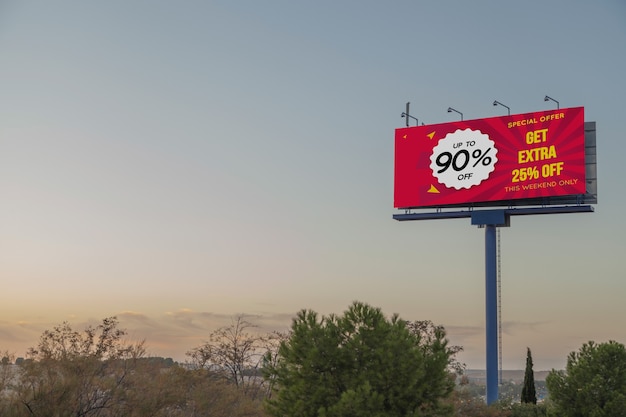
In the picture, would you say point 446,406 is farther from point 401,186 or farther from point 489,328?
point 401,186

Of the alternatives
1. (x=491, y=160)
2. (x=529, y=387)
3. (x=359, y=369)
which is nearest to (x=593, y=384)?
(x=529, y=387)

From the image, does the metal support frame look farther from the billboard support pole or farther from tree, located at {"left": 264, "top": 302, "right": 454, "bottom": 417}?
tree, located at {"left": 264, "top": 302, "right": 454, "bottom": 417}

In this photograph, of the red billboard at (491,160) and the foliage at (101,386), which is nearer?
the foliage at (101,386)

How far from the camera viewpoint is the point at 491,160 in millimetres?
44156

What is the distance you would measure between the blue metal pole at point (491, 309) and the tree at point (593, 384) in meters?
5.19

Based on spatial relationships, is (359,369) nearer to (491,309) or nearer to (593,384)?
(593,384)

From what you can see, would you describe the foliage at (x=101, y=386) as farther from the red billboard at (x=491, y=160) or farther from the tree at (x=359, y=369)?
the red billboard at (x=491, y=160)

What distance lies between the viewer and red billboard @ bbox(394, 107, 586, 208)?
4212 centimetres

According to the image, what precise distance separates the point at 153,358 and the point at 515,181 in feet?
68.8

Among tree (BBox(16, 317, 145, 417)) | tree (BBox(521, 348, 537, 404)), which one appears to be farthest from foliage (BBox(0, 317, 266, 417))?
tree (BBox(521, 348, 537, 404))

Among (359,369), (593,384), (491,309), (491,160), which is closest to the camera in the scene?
(359,369)

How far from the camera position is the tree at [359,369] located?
24734 millimetres

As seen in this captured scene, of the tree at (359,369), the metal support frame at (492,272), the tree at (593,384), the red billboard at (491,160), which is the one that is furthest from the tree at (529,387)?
the tree at (359,369)

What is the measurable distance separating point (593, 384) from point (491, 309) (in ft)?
26.9
